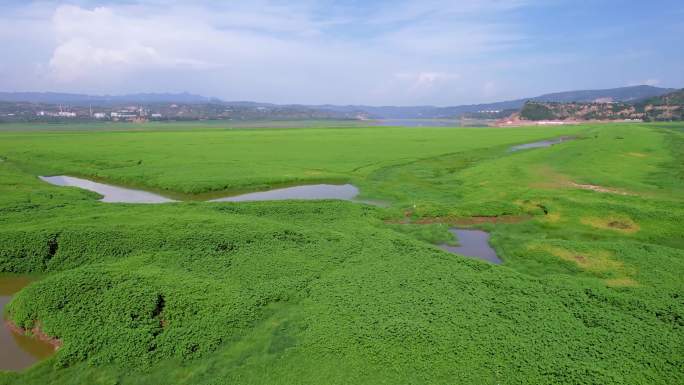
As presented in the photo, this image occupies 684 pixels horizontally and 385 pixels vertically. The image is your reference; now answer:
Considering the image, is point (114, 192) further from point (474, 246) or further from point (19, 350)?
point (474, 246)

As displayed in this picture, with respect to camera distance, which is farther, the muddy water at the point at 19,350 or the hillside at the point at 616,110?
the hillside at the point at 616,110

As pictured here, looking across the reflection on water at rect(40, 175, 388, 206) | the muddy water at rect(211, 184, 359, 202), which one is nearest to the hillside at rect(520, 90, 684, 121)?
the muddy water at rect(211, 184, 359, 202)

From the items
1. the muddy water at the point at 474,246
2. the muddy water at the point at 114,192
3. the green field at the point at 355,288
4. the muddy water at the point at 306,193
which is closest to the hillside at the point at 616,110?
the green field at the point at 355,288

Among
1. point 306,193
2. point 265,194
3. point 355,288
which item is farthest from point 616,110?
point 355,288

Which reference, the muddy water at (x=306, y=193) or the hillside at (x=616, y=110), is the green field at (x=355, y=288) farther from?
the hillside at (x=616, y=110)

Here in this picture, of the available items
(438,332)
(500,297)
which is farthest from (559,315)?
(438,332)
